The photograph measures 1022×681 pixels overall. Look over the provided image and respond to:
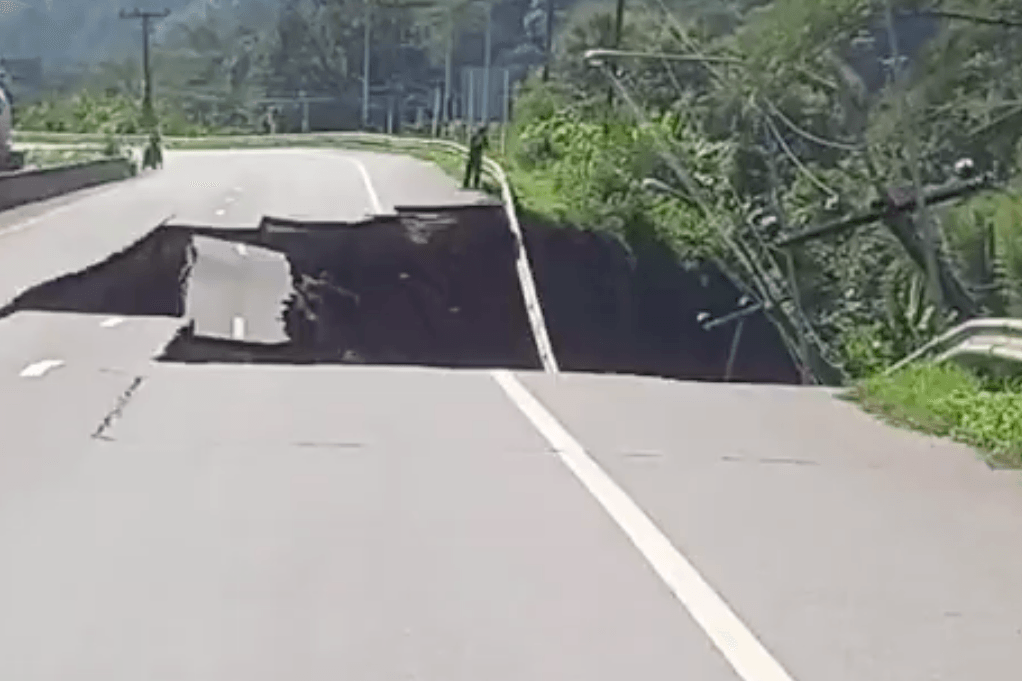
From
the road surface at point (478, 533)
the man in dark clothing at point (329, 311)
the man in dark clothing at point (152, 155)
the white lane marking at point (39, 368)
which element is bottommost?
the man in dark clothing at point (152, 155)

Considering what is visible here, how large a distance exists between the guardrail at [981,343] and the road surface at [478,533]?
3.93 feet

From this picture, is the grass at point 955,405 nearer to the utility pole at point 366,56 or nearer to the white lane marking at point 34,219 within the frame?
the white lane marking at point 34,219

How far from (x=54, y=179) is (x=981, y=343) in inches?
1501

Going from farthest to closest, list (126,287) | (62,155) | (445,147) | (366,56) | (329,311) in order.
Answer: (366,56) → (445,147) → (62,155) → (329,311) → (126,287)

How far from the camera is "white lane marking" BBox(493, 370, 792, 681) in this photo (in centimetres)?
699

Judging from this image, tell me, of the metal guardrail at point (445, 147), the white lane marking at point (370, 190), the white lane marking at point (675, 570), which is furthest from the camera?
the white lane marking at point (370, 190)

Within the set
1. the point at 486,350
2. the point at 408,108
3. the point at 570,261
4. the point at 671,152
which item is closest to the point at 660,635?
the point at 486,350

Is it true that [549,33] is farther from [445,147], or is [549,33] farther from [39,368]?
[39,368]

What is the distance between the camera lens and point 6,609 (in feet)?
24.5

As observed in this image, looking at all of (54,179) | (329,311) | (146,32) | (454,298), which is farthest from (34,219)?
(146,32)

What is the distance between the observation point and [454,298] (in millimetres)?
35156

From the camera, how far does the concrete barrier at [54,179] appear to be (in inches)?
1706

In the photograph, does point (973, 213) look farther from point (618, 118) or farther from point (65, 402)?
point (618, 118)

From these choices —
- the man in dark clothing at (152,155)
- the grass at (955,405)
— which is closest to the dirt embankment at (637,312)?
the grass at (955,405)
